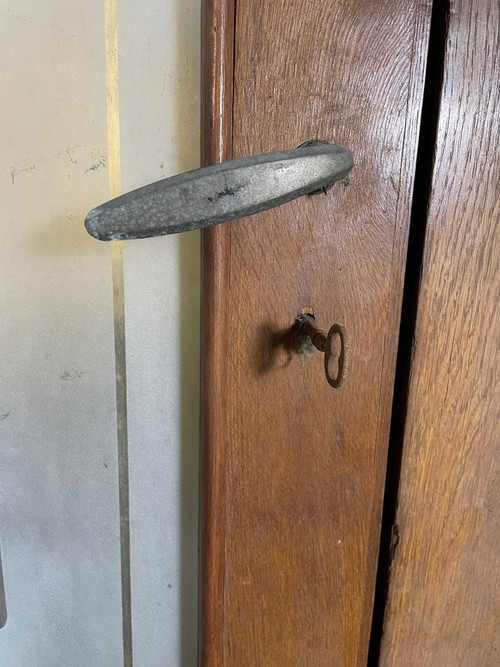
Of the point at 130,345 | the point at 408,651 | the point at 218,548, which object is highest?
the point at 130,345

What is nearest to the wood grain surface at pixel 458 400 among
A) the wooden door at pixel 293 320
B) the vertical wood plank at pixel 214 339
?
the wooden door at pixel 293 320

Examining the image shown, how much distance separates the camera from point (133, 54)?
0.31 metres

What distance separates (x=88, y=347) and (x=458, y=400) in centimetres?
27

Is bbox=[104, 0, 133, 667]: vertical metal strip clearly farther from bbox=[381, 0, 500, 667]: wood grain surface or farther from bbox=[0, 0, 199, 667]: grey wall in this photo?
bbox=[381, 0, 500, 667]: wood grain surface

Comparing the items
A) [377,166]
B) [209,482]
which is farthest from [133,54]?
[209,482]

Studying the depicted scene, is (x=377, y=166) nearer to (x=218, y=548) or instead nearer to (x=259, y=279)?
(x=259, y=279)

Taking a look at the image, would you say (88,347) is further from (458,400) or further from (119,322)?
(458,400)

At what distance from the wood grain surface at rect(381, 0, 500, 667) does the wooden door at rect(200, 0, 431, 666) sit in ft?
0.07

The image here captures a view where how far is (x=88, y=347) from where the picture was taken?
0.35 metres

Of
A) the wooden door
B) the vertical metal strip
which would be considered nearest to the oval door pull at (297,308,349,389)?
the wooden door

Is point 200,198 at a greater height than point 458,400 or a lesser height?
greater

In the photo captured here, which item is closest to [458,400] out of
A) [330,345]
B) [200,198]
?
[330,345]

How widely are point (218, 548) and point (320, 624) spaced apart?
0.36ft

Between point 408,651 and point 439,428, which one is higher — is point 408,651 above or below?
below
